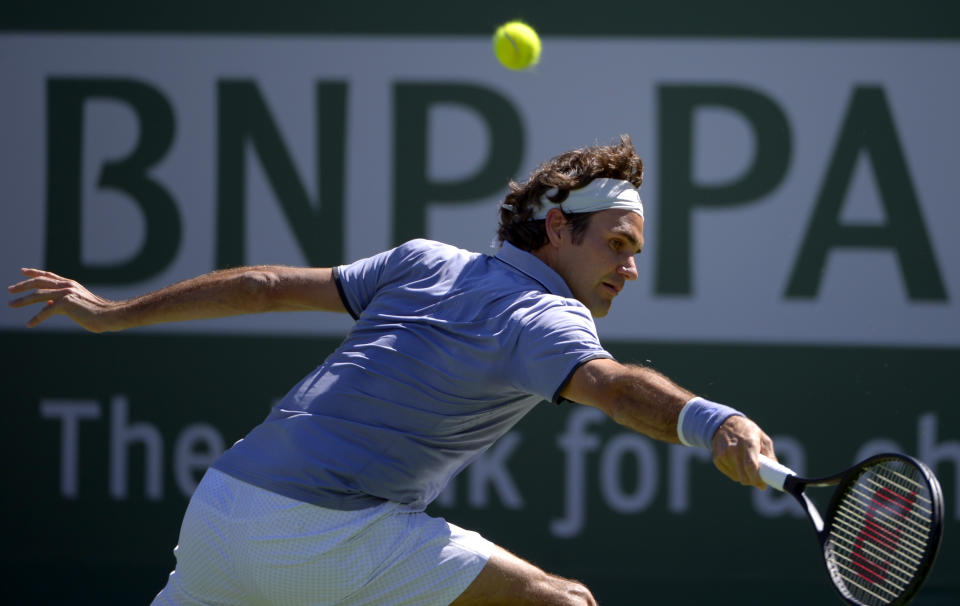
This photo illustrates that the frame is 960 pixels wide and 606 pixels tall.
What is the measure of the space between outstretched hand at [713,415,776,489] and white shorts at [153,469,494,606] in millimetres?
650

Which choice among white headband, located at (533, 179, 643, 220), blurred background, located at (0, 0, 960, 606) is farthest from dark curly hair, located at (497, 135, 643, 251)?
blurred background, located at (0, 0, 960, 606)

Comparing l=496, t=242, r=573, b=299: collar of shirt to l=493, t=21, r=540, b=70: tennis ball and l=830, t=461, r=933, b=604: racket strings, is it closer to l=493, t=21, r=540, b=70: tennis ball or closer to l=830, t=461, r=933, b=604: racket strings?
l=830, t=461, r=933, b=604: racket strings

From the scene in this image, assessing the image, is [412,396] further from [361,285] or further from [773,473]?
[773,473]

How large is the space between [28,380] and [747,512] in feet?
9.17

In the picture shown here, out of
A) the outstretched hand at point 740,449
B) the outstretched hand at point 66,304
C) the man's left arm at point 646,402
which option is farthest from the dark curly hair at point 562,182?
the outstretched hand at point 66,304

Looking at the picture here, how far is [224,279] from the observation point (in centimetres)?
282

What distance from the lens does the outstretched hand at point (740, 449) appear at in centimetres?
200

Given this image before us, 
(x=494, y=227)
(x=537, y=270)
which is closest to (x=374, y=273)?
(x=537, y=270)

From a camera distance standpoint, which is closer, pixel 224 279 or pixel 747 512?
pixel 224 279

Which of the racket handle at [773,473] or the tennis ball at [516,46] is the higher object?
the tennis ball at [516,46]

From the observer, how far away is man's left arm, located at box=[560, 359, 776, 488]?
2.04 metres

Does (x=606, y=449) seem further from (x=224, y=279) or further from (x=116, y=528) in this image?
(x=224, y=279)

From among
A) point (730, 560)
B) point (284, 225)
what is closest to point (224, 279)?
point (284, 225)

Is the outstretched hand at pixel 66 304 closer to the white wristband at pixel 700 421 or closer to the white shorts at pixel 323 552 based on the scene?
the white shorts at pixel 323 552
